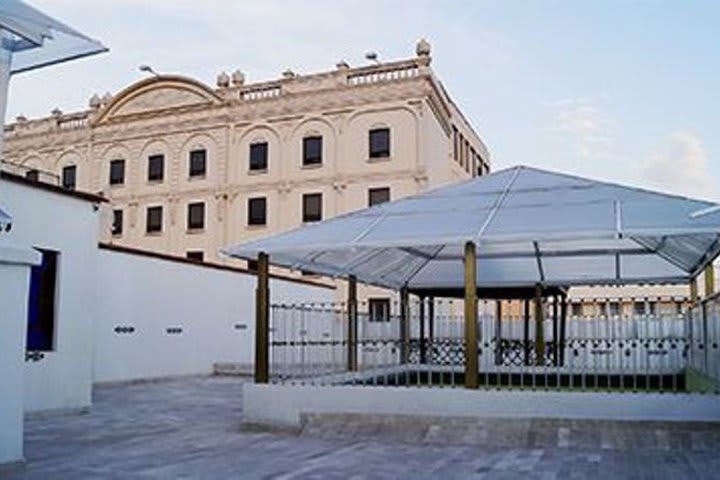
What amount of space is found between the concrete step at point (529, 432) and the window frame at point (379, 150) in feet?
65.1

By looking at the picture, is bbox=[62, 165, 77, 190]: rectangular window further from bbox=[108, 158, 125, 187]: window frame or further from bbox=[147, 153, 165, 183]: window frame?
bbox=[147, 153, 165, 183]: window frame

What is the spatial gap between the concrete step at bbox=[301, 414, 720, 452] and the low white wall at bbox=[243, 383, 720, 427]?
0.09 metres

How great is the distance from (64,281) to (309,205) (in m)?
18.6

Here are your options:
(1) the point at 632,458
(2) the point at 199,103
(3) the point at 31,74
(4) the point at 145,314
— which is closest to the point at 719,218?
(1) the point at 632,458

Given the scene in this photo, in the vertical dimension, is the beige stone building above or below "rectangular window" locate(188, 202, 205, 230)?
above

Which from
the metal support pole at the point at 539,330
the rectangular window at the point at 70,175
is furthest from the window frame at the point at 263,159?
the metal support pole at the point at 539,330

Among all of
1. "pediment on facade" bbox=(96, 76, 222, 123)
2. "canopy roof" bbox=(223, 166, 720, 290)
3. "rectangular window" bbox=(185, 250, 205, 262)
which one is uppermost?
"pediment on facade" bbox=(96, 76, 222, 123)

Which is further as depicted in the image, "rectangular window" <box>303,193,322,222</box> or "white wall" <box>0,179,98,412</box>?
"rectangular window" <box>303,193,322,222</box>

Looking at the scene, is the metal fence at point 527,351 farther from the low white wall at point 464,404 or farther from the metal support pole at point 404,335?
the low white wall at point 464,404

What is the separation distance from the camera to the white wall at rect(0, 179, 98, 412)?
1185 centimetres

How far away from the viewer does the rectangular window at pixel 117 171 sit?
34812 millimetres

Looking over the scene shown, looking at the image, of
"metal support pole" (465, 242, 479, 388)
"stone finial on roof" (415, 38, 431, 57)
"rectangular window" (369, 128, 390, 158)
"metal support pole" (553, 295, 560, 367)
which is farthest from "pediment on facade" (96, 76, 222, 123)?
"metal support pole" (465, 242, 479, 388)

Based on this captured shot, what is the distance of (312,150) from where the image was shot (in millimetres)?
30891

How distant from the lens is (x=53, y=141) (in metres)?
36.4
